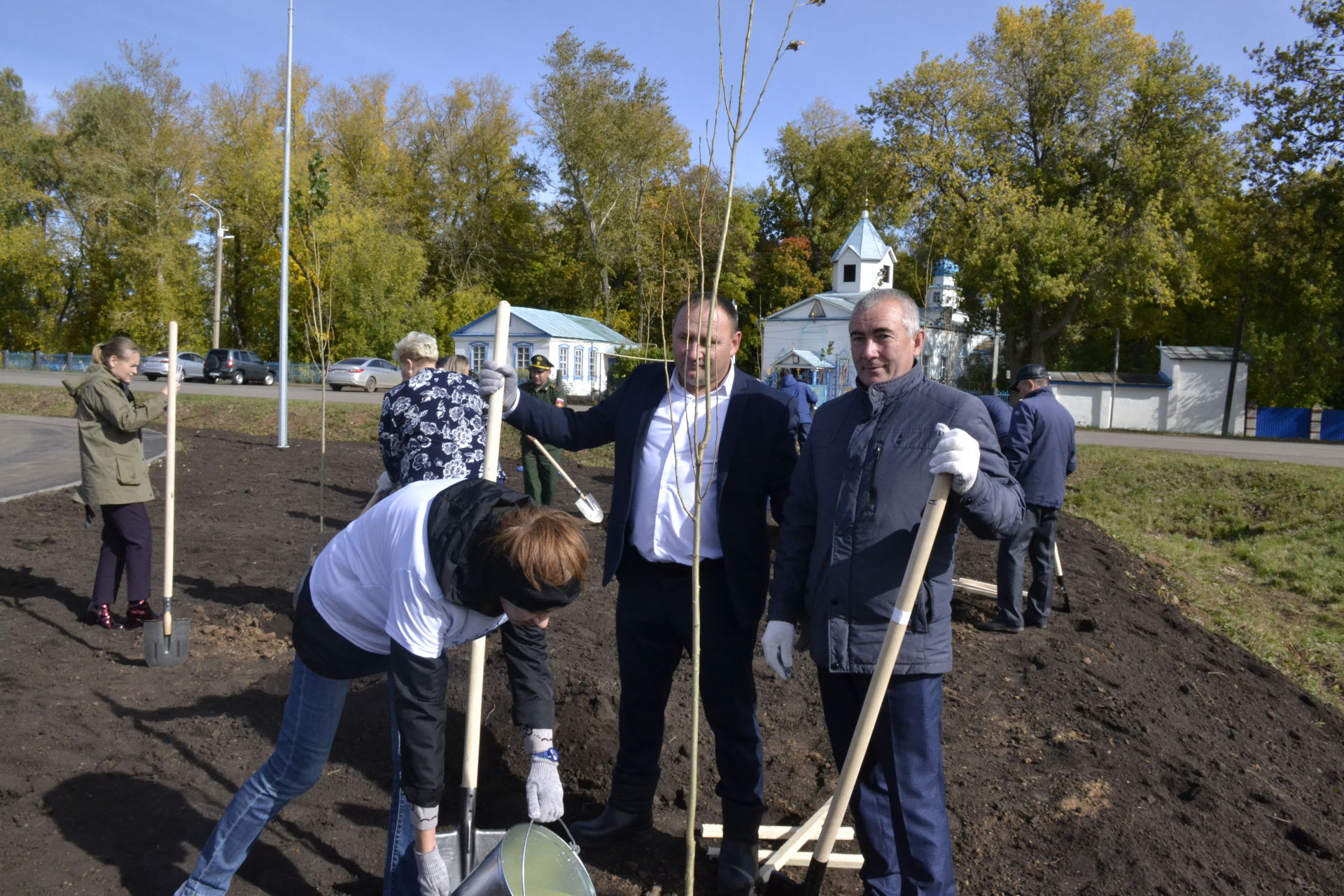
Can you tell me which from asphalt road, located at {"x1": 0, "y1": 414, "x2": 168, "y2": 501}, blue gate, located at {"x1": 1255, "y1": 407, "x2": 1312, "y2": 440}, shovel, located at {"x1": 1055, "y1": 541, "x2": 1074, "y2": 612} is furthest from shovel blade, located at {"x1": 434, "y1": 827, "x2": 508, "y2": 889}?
blue gate, located at {"x1": 1255, "y1": 407, "x2": 1312, "y2": 440}

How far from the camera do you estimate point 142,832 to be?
124 inches

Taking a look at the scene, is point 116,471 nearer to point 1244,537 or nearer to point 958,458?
point 958,458

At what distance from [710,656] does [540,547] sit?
124 cm

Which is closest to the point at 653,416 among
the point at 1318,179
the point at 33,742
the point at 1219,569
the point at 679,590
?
the point at 679,590

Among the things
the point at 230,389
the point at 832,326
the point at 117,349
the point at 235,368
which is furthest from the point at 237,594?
the point at 832,326

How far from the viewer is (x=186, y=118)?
38031 mm

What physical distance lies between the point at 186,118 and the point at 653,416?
1691 inches

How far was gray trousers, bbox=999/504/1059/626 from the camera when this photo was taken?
242 inches

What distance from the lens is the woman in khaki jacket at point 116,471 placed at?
513 cm

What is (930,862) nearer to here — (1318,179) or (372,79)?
(1318,179)

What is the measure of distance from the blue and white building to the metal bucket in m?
30.6

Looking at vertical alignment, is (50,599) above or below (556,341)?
below

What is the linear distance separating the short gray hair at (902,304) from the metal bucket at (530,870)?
64.2 inches

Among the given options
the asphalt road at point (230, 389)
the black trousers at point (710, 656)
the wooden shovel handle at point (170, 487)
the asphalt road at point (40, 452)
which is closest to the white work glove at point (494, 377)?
the black trousers at point (710, 656)
